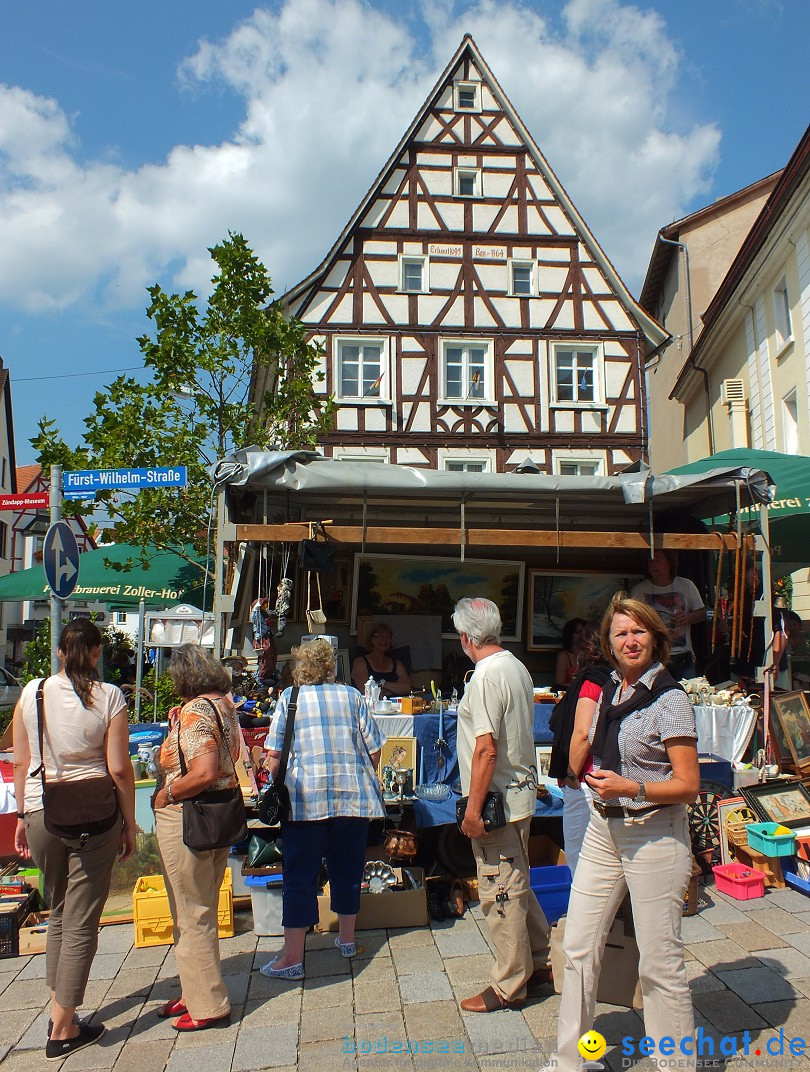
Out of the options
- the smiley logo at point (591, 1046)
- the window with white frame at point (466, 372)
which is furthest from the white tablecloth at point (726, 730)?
the window with white frame at point (466, 372)

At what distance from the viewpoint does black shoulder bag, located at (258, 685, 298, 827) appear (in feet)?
13.8

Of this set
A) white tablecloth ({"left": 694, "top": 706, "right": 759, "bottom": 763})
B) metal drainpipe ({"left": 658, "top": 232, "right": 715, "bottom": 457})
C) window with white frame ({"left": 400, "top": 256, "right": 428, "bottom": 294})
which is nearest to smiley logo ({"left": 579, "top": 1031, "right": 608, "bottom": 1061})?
white tablecloth ({"left": 694, "top": 706, "right": 759, "bottom": 763})

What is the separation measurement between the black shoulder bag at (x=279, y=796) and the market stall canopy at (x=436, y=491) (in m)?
2.31

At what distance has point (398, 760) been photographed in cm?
604

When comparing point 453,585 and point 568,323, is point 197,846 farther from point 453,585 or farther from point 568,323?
point 568,323

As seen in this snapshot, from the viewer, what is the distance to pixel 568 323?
20.2m

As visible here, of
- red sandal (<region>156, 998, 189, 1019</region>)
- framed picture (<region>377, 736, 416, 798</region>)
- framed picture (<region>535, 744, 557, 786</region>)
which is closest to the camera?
red sandal (<region>156, 998, 189, 1019</region>)

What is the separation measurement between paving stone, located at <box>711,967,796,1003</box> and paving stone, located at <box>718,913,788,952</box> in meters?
0.31

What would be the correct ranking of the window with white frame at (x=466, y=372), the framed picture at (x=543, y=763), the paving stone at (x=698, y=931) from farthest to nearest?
1. the window with white frame at (x=466, y=372)
2. the framed picture at (x=543, y=763)
3. the paving stone at (x=698, y=931)

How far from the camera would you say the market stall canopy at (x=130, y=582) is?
12242 millimetres

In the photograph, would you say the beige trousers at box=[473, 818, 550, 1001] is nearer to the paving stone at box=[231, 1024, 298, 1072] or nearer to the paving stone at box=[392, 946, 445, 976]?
the paving stone at box=[392, 946, 445, 976]

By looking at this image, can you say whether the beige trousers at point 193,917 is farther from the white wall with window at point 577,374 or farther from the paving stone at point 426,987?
the white wall with window at point 577,374

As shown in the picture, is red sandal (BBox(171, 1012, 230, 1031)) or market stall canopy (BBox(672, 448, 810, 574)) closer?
red sandal (BBox(171, 1012, 230, 1031))

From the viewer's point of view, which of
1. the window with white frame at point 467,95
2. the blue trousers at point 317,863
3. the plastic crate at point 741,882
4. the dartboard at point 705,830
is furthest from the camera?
the window with white frame at point 467,95
